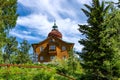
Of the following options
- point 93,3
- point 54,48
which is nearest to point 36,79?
point 93,3

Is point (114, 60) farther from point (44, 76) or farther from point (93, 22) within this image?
point (44, 76)

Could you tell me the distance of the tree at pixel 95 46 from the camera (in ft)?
58.4

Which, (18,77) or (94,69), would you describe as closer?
(18,77)

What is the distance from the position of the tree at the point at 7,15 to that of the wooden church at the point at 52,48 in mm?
25629

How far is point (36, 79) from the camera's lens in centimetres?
1445

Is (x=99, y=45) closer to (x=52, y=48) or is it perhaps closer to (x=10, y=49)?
(x=10, y=49)

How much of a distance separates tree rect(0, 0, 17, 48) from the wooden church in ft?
84.1

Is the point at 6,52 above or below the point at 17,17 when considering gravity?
below

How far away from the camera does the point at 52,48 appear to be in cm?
6912

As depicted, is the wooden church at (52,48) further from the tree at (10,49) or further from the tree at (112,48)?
the tree at (112,48)

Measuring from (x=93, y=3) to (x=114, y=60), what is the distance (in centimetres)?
356

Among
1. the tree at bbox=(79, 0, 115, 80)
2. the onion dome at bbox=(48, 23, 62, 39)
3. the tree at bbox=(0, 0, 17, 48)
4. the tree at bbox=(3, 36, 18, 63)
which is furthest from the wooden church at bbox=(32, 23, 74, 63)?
the tree at bbox=(79, 0, 115, 80)

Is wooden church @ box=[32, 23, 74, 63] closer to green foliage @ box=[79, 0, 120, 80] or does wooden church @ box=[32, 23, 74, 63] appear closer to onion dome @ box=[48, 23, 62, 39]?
onion dome @ box=[48, 23, 62, 39]

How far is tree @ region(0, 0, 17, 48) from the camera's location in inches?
1596
